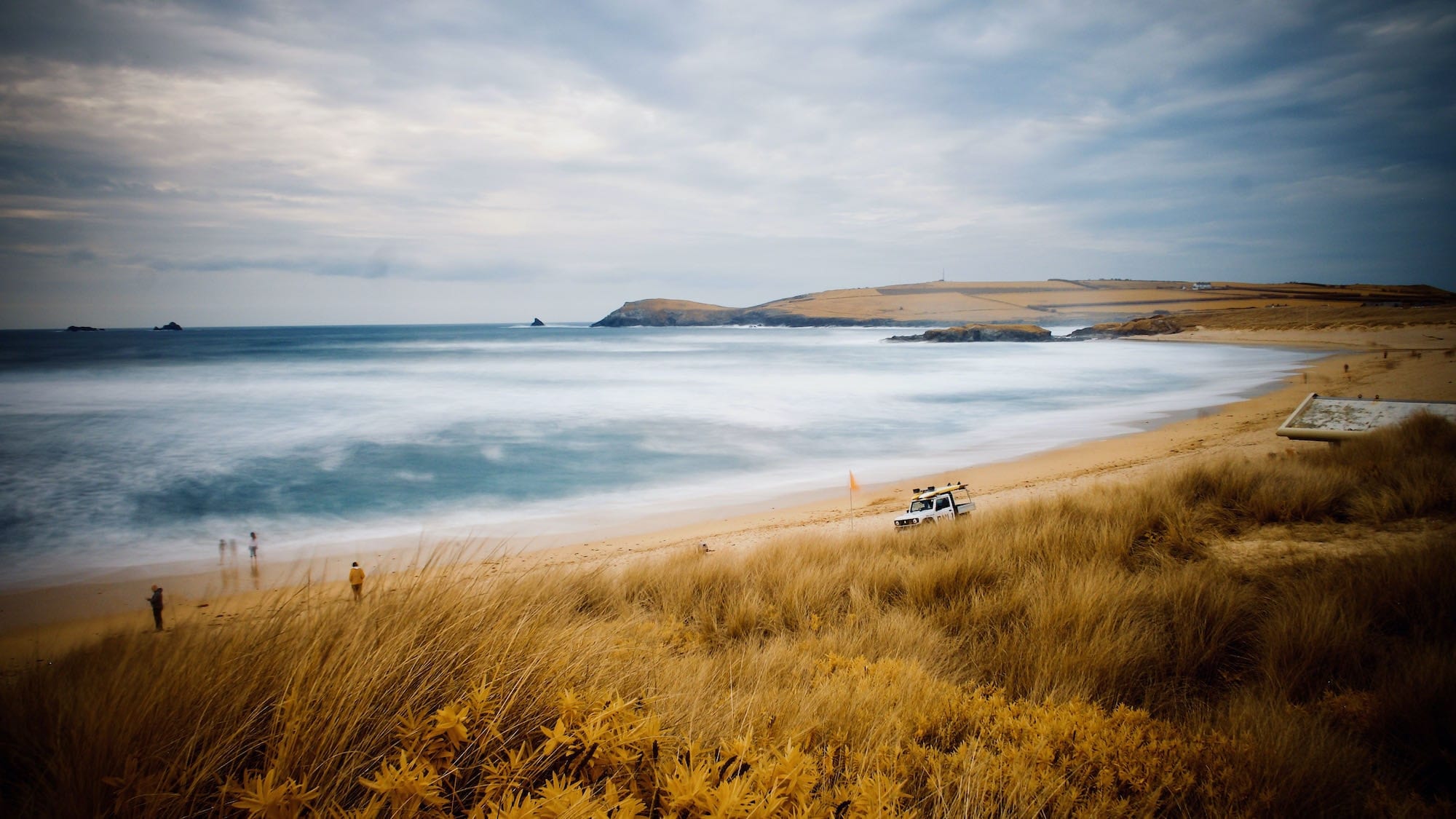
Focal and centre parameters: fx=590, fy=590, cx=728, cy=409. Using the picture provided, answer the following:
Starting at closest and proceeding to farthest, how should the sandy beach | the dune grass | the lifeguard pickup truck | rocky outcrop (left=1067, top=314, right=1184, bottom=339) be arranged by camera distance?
the dune grass
the sandy beach
the lifeguard pickup truck
rocky outcrop (left=1067, top=314, right=1184, bottom=339)

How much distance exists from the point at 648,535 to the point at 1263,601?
33.9 feet

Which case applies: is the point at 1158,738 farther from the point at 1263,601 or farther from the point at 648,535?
the point at 648,535

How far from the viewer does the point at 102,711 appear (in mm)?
1843

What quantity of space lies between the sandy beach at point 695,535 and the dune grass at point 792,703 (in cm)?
78

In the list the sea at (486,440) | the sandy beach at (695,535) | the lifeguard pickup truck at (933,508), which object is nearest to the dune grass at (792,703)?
the sandy beach at (695,535)

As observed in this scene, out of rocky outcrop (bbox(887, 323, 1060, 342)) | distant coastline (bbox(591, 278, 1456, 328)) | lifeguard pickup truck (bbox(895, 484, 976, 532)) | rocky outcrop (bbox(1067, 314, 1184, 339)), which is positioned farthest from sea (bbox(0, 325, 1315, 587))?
distant coastline (bbox(591, 278, 1456, 328))

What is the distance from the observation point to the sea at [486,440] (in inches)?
571

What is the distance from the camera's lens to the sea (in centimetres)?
1449

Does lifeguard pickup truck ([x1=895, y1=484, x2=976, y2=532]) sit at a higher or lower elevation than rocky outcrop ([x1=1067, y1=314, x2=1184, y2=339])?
lower

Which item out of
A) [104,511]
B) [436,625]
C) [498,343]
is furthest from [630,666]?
[498,343]

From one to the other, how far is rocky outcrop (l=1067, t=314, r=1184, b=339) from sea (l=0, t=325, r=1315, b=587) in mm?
29691

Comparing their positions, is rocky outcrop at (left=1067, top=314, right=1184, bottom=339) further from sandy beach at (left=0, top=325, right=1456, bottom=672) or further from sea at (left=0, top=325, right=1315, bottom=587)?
sandy beach at (left=0, top=325, right=1456, bottom=672)

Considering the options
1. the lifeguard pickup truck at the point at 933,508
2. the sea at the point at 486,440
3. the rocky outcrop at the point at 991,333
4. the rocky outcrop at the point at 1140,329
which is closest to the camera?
the lifeguard pickup truck at the point at 933,508

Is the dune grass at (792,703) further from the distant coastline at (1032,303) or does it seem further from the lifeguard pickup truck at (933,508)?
the distant coastline at (1032,303)
